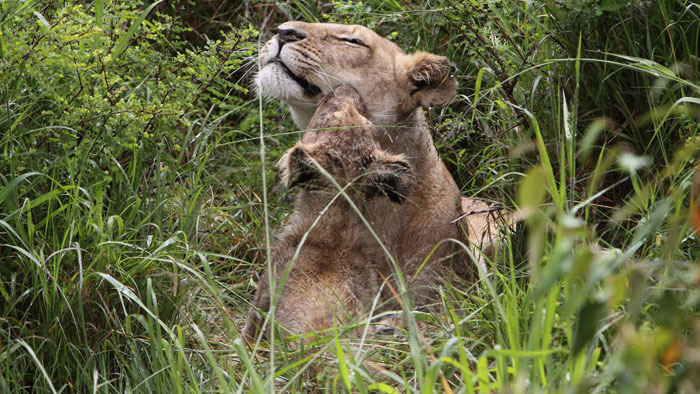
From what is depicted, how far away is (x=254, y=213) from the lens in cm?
570

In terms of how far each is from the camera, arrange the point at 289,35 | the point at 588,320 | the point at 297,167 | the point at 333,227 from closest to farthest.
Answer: the point at 588,320 → the point at 297,167 → the point at 333,227 → the point at 289,35

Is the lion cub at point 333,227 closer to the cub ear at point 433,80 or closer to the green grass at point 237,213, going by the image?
the green grass at point 237,213

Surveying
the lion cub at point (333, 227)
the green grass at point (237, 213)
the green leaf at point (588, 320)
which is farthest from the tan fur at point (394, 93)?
the green leaf at point (588, 320)

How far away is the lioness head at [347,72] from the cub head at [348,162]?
2.59 feet

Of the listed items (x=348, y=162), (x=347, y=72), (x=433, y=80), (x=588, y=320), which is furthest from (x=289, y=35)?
(x=588, y=320)

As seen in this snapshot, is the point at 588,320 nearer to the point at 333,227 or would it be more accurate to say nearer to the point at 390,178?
the point at 390,178

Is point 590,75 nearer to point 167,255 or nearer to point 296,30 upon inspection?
point 296,30

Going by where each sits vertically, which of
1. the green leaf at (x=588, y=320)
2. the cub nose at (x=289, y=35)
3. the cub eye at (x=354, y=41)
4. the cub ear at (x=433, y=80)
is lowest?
the cub ear at (x=433, y=80)

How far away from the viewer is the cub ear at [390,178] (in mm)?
3607

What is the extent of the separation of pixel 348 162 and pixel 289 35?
126cm

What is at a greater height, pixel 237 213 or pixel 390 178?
pixel 390 178

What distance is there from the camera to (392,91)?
4.69 metres

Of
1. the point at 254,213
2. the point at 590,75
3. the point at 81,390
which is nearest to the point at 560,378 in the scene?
the point at 81,390

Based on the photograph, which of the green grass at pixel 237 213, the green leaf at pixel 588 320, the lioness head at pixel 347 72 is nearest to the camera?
the green leaf at pixel 588 320
